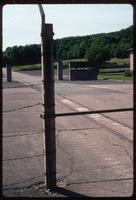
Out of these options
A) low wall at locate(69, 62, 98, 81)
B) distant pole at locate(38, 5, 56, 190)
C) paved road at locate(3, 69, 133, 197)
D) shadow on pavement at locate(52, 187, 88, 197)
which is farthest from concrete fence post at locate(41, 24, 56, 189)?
low wall at locate(69, 62, 98, 81)

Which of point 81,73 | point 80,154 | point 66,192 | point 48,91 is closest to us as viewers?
point 48,91

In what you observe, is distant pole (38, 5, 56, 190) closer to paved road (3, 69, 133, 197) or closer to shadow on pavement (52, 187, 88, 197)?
shadow on pavement (52, 187, 88, 197)

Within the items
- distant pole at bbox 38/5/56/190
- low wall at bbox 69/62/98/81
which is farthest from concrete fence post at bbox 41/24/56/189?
low wall at bbox 69/62/98/81

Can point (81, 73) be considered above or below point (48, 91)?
above

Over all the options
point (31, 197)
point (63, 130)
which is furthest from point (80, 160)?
point (63, 130)

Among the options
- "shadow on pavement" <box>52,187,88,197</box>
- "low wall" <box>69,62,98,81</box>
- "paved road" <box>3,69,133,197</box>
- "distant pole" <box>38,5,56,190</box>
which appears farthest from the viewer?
"low wall" <box>69,62,98,81</box>

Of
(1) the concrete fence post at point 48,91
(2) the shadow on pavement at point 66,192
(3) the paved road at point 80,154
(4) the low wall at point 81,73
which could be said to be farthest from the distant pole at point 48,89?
(4) the low wall at point 81,73

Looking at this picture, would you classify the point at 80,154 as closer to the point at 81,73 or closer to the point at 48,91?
the point at 48,91

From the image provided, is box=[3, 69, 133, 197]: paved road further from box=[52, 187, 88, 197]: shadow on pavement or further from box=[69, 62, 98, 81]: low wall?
box=[69, 62, 98, 81]: low wall

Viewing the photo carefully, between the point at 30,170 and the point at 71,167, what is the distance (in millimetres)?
648

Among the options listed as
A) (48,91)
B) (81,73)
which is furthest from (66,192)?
(81,73)

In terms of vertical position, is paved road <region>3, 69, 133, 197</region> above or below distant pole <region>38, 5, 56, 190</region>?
below

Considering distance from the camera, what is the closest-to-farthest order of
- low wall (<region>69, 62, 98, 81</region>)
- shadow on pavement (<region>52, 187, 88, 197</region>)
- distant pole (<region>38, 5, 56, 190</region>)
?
distant pole (<region>38, 5, 56, 190</region>)
shadow on pavement (<region>52, 187, 88, 197</region>)
low wall (<region>69, 62, 98, 81</region>)

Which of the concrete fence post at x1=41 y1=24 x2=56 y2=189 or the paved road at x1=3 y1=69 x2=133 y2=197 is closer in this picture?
the concrete fence post at x1=41 y1=24 x2=56 y2=189
